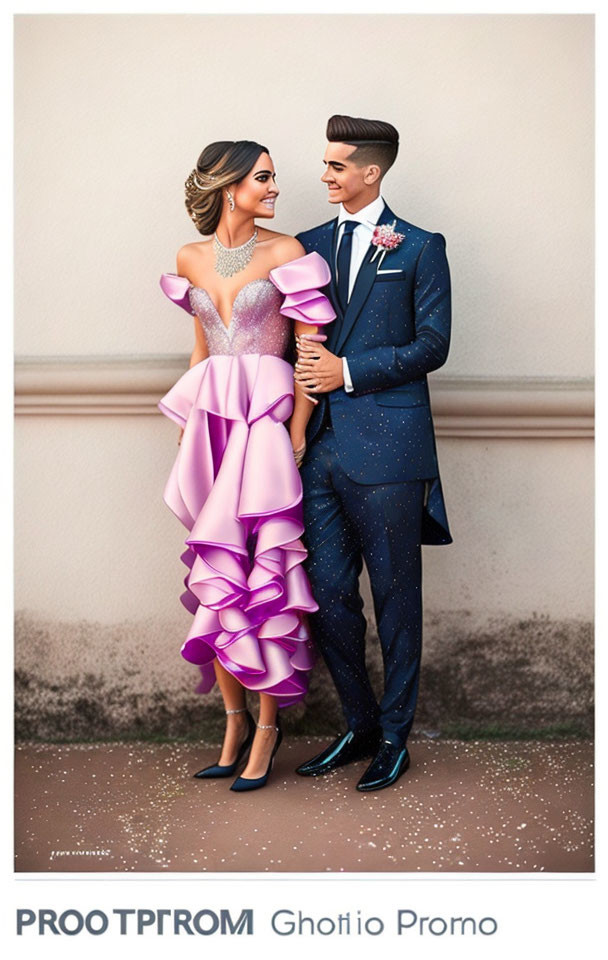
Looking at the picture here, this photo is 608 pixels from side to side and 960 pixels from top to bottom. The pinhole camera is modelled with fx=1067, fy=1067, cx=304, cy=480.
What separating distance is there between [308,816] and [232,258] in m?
1.80

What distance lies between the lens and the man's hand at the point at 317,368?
343cm

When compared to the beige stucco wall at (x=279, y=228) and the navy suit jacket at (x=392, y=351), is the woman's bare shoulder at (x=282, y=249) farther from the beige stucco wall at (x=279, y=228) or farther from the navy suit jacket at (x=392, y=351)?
the beige stucco wall at (x=279, y=228)

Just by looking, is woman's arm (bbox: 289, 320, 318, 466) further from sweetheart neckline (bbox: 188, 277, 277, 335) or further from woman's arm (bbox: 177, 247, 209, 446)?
woman's arm (bbox: 177, 247, 209, 446)

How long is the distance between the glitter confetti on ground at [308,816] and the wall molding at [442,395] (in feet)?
4.02

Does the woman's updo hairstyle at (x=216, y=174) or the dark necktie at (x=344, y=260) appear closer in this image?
the woman's updo hairstyle at (x=216, y=174)

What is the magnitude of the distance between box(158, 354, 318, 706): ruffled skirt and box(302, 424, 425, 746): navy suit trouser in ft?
0.33

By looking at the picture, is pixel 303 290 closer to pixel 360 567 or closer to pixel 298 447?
pixel 298 447

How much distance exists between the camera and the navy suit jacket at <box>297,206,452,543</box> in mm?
3412

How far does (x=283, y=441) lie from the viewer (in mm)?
3457

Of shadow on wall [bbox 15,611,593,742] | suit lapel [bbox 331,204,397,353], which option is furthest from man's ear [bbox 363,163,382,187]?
shadow on wall [bbox 15,611,593,742]

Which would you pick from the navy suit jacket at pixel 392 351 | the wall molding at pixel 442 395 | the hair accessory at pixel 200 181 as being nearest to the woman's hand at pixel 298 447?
the navy suit jacket at pixel 392 351

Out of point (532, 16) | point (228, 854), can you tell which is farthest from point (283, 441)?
point (532, 16)
